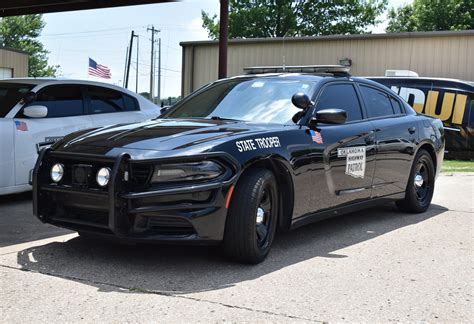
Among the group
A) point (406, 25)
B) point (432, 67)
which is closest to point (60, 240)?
point (432, 67)

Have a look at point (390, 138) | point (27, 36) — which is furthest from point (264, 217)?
point (27, 36)

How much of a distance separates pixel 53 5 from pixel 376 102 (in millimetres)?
10039

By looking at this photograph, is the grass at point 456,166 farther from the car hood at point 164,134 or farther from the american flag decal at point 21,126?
the american flag decal at point 21,126

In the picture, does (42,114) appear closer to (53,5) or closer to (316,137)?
(316,137)

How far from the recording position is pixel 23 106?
6.88 metres

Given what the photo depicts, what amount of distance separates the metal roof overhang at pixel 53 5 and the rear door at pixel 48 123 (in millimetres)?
4829

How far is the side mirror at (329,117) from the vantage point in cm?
504

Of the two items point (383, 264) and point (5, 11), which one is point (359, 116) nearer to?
point (383, 264)

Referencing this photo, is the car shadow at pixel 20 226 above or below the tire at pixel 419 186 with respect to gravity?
below

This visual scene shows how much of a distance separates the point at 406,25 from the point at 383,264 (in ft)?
148

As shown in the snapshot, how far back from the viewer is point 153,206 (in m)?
3.96

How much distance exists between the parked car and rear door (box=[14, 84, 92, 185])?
34.8 ft

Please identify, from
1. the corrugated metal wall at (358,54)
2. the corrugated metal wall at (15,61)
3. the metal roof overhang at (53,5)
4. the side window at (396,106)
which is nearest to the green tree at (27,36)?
the corrugated metal wall at (15,61)

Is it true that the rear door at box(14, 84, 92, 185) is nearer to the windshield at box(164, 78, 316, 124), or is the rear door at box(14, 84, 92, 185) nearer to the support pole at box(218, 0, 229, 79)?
the windshield at box(164, 78, 316, 124)
